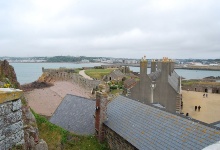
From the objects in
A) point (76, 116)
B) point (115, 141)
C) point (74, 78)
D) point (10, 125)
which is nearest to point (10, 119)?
point (10, 125)

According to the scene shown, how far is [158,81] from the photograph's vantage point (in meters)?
18.4

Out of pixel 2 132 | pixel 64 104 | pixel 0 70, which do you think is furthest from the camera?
pixel 64 104

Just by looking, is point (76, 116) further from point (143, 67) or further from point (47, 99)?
point (47, 99)

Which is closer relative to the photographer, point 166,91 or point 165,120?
point 165,120

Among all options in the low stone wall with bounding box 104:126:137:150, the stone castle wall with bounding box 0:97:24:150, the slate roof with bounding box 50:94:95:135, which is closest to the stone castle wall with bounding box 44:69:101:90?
the slate roof with bounding box 50:94:95:135

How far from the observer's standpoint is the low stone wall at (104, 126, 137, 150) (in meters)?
10.4

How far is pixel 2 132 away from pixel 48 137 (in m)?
6.32

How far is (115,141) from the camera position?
1148 centimetres

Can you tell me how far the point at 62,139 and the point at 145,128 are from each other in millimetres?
4158

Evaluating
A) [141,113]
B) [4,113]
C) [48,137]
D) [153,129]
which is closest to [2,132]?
[4,113]

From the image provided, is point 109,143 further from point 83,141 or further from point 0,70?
point 0,70

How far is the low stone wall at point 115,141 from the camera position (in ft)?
34.1

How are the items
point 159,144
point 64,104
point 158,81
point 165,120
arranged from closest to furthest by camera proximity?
point 159,144, point 165,120, point 64,104, point 158,81

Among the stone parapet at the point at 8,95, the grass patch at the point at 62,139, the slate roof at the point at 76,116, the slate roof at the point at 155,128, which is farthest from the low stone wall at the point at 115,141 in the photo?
the stone parapet at the point at 8,95
